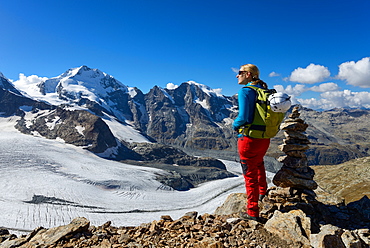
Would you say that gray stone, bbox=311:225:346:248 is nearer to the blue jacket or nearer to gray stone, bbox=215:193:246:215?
the blue jacket

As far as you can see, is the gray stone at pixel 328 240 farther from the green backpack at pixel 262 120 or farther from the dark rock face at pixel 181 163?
the dark rock face at pixel 181 163

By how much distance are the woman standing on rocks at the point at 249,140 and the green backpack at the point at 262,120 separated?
0.39 feet

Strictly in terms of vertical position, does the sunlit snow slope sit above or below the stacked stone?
below

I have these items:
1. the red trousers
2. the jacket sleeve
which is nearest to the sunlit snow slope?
the red trousers

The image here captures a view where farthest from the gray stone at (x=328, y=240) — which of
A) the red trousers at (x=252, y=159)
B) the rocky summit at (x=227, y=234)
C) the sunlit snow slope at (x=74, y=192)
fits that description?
the sunlit snow slope at (x=74, y=192)

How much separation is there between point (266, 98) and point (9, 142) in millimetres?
96351

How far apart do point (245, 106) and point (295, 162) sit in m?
6.02

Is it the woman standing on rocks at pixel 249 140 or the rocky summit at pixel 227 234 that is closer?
the rocky summit at pixel 227 234

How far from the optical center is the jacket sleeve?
20.3 ft

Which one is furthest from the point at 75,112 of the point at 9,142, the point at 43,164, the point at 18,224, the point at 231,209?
the point at 231,209

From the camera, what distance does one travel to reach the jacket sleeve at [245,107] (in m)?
6.20

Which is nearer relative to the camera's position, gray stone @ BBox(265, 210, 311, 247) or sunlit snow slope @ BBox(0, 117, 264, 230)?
gray stone @ BBox(265, 210, 311, 247)

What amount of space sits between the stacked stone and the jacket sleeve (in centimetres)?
531

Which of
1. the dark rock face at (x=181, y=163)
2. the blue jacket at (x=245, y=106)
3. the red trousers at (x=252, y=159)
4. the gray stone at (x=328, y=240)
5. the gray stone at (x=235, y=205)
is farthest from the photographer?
the dark rock face at (x=181, y=163)
